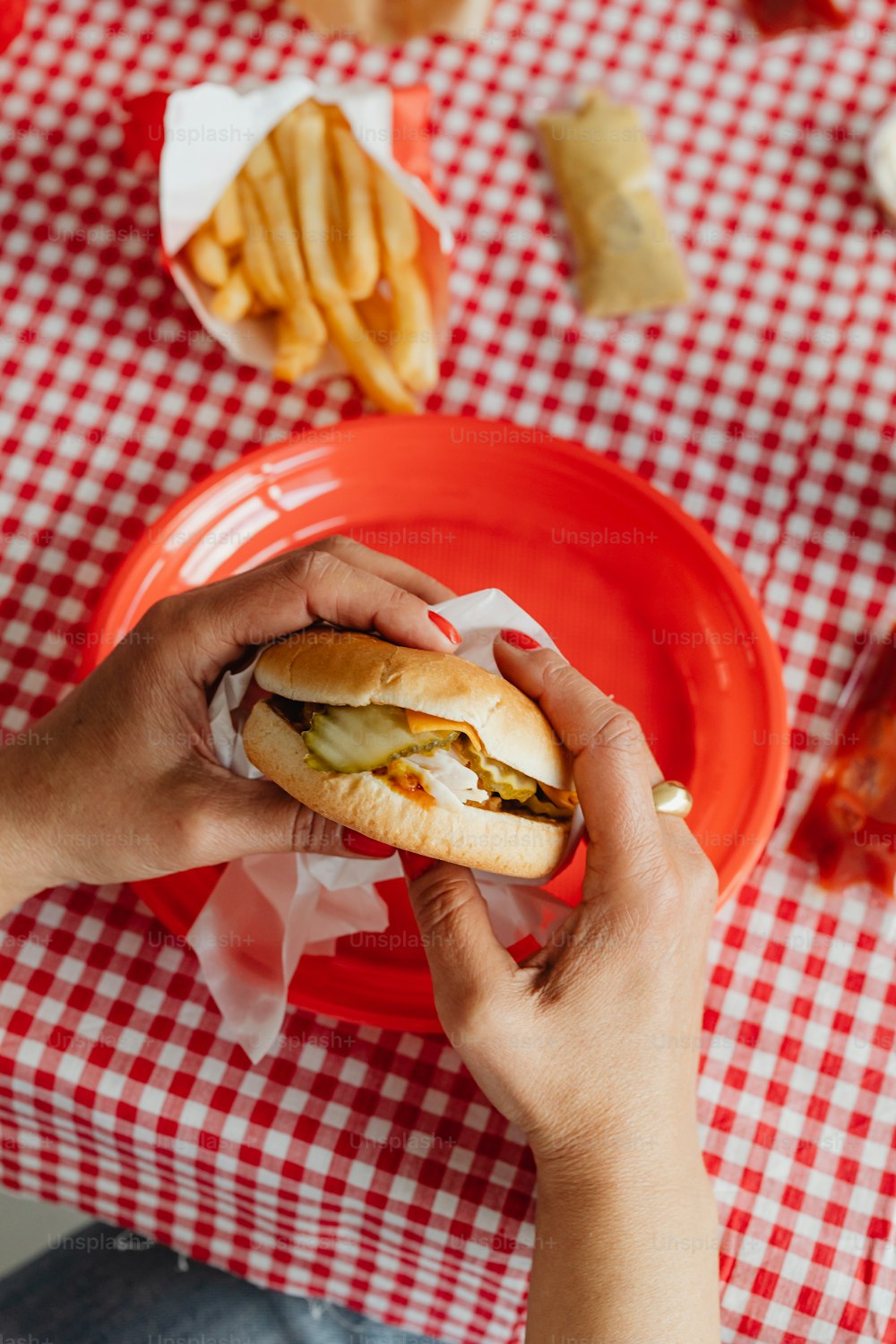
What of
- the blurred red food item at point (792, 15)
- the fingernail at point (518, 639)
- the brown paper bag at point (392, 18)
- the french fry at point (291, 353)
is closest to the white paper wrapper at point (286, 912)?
the fingernail at point (518, 639)

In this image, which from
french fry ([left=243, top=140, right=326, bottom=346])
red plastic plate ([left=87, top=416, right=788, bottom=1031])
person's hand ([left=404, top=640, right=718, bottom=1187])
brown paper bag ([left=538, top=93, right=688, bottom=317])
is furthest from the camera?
brown paper bag ([left=538, top=93, right=688, bottom=317])

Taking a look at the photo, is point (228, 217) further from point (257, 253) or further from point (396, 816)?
point (396, 816)

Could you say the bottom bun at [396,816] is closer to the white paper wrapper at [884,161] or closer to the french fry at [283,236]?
the french fry at [283,236]

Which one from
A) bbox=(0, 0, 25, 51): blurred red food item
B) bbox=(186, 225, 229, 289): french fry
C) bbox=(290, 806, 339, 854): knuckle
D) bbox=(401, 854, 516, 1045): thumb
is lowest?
bbox=(401, 854, 516, 1045): thumb

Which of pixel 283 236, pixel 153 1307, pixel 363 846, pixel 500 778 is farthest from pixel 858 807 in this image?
pixel 153 1307

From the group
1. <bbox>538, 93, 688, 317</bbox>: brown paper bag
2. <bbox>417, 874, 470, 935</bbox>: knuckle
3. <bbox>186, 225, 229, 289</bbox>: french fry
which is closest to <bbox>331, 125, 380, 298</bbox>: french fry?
<bbox>186, 225, 229, 289</bbox>: french fry

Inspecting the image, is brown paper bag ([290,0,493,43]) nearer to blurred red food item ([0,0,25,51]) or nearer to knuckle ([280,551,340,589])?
blurred red food item ([0,0,25,51])

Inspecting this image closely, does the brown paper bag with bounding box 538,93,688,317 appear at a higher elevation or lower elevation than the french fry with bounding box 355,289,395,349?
higher

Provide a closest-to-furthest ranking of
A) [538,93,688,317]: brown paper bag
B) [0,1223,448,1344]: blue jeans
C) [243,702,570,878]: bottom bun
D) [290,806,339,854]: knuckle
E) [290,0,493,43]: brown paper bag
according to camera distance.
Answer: [243,702,570,878]: bottom bun, [290,806,339,854]: knuckle, [0,1223,448,1344]: blue jeans, [538,93,688,317]: brown paper bag, [290,0,493,43]: brown paper bag
